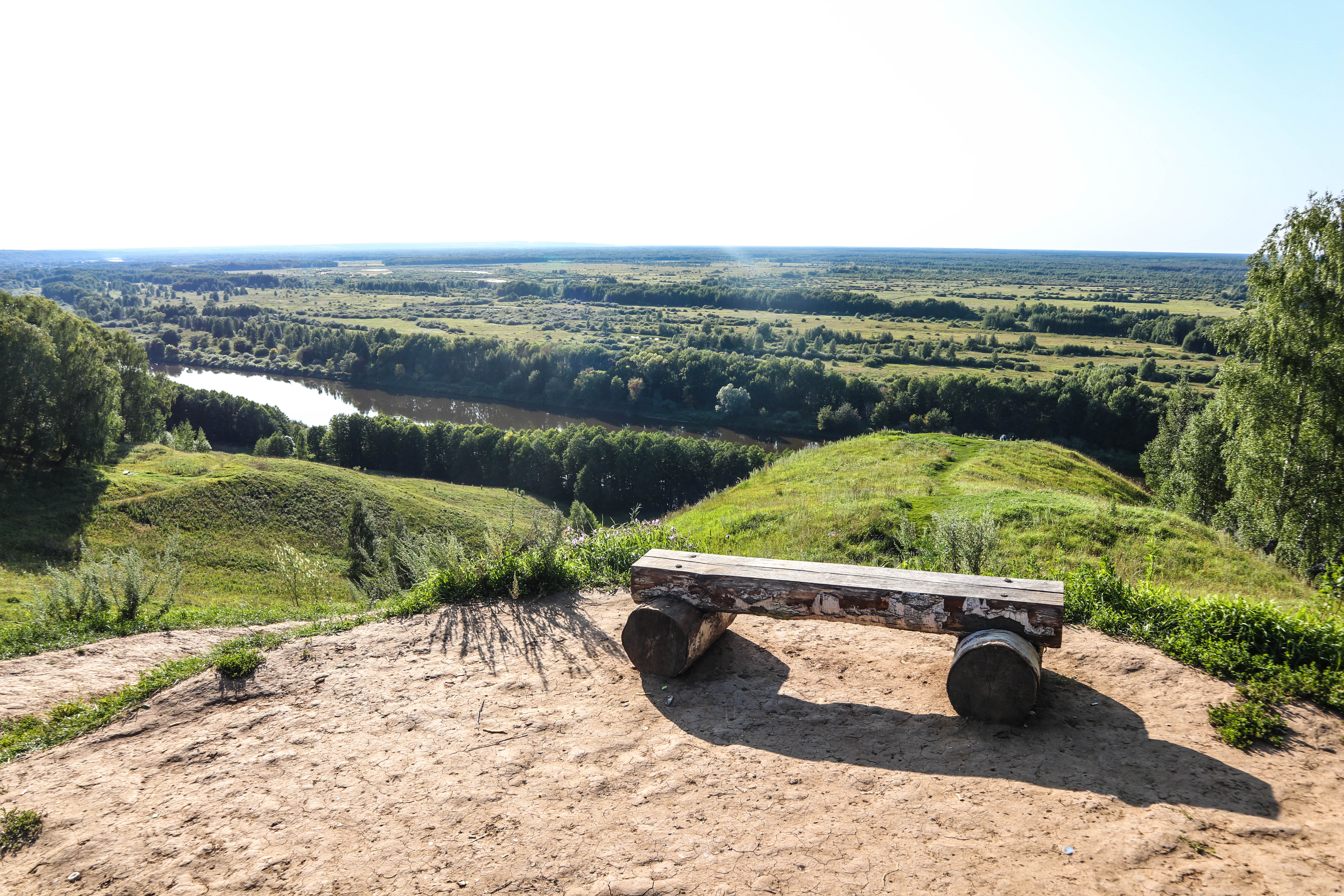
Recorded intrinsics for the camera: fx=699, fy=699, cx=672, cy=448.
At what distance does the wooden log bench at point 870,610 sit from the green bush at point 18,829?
4.25m

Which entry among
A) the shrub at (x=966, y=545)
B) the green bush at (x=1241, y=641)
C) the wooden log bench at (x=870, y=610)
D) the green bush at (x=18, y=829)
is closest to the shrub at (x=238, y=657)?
the green bush at (x=18, y=829)

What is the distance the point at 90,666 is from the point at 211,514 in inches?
1175

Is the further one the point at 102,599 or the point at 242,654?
the point at 102,599

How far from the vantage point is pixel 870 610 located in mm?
6027

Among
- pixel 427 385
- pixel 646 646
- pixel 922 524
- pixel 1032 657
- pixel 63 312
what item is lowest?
pixel 427 385

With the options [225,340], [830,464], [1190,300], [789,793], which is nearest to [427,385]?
[225,340]

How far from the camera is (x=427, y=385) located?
106312 millimetres

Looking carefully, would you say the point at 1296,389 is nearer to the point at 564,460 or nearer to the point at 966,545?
the point at 966,545

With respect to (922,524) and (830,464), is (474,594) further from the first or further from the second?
(830,464)

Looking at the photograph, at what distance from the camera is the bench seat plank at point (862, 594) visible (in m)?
5.62

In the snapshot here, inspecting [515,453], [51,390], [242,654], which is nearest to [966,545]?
[242,654]

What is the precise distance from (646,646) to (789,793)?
202 centimetres

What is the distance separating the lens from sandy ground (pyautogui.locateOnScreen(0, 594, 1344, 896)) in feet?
13.1

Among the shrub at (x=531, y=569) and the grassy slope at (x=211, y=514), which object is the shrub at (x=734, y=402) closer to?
the grassy slope at (x=211, y=514)
